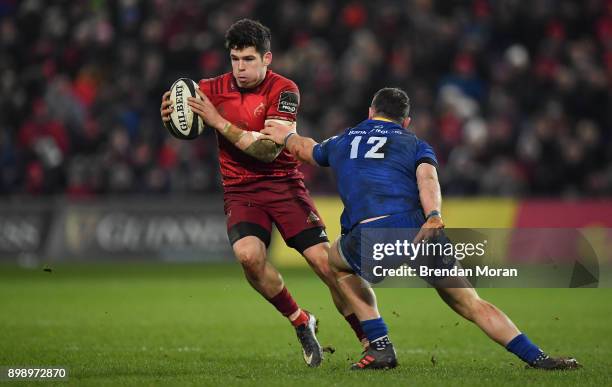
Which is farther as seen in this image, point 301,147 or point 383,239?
point 301,147

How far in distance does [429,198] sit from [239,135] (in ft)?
5.42

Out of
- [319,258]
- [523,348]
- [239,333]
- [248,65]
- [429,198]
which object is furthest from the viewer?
[239,333]

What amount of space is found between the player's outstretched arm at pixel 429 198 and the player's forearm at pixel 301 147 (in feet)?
2.65

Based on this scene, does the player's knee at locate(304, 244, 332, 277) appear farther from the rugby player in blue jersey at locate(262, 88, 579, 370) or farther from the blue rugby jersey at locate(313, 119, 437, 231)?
the blue rugby jersey at locate(313, 119, 437, 231)

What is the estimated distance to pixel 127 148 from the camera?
20.0m

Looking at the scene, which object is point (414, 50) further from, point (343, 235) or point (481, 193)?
point (343, 235)

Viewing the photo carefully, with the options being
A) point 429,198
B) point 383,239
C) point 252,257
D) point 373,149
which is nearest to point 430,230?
→ point 429,198

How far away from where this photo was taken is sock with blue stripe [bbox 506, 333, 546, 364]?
7.20 m

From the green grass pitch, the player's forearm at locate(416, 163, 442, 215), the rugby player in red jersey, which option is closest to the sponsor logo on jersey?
the rugby player in red jersey

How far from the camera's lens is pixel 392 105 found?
746cm

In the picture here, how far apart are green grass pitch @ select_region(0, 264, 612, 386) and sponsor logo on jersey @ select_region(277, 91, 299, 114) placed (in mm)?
1876

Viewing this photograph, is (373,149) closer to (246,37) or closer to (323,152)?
(323,152)

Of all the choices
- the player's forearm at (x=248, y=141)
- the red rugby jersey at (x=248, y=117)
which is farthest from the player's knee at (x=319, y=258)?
the player's forearm at (x=248, y=141)

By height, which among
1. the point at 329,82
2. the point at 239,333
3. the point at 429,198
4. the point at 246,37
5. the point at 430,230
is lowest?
the point at 239,333
